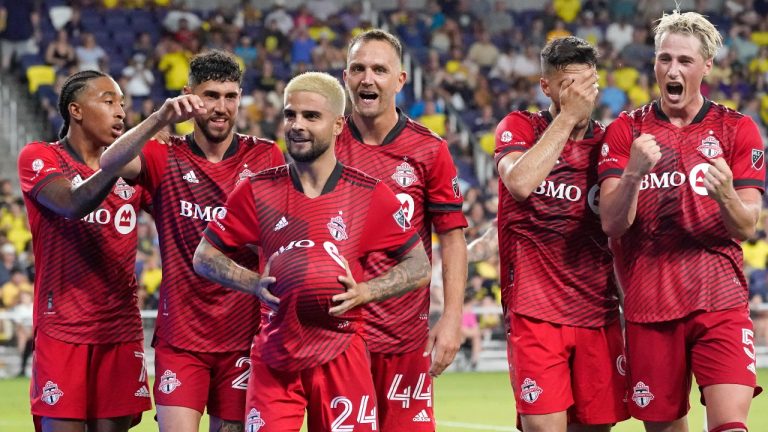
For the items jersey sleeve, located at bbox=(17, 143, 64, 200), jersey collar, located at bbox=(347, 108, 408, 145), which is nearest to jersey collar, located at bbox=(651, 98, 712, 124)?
jersey collar, located at bbox=(347, 108, 408, 145)

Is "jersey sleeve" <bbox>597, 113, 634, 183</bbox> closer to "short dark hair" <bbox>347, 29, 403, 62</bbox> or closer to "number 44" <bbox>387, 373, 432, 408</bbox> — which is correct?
"short dark hair" <bbox>347, 29, 403, 62</bbox>

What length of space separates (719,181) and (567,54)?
114cm

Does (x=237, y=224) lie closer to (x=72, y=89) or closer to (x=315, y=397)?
(x=315, y=397)

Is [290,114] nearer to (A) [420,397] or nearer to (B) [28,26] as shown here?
(A) [420,397]

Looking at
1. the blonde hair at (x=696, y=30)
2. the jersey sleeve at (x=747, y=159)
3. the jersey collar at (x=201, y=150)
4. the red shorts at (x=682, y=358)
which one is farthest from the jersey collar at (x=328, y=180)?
the jersey sleeve at (x=747, y=159)

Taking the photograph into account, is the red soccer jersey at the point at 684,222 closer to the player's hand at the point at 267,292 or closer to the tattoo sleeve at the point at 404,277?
the tattoo sleeve at the point at 404,277

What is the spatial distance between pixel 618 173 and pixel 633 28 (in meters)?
18.7

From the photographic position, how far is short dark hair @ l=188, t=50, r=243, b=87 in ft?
22.5

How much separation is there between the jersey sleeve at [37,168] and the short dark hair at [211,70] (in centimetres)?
88

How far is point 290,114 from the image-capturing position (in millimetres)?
5965

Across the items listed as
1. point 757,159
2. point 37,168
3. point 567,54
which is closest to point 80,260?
point 37,168

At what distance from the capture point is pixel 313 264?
5.78m

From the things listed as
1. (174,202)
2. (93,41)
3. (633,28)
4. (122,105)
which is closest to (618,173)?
(174,202)

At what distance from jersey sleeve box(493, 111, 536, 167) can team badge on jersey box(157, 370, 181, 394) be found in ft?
6.87
